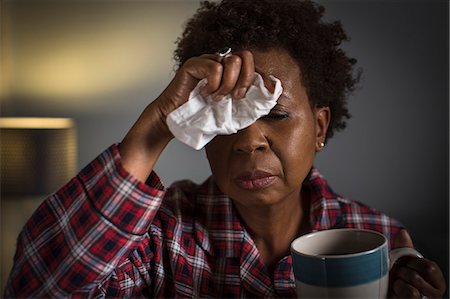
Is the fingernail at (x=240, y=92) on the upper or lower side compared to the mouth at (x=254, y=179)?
upper

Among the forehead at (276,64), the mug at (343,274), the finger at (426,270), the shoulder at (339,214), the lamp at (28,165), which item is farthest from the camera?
the lamp at (28,165)

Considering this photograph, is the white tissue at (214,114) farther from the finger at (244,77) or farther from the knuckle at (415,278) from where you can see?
the knuckle at (415,278)

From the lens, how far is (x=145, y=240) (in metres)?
0.59

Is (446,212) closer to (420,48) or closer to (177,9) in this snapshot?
(420,48)

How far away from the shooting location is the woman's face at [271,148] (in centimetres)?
53

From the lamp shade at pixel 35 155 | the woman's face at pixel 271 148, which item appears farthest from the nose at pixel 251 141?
the lamp shade at pixel 35 155

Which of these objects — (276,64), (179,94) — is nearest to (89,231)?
(179,94)

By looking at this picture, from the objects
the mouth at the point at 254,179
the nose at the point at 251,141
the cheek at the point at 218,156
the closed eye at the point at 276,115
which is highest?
the closed eye at the point at 276,115

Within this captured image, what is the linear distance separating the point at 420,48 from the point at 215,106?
55cm

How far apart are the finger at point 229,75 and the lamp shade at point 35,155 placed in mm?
563

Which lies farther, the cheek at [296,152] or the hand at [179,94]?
the cheek at [296,152]

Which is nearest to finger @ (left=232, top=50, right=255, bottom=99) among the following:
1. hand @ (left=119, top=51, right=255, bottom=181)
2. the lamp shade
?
hand @ (left=119, top=51, right=255, bottom=181)

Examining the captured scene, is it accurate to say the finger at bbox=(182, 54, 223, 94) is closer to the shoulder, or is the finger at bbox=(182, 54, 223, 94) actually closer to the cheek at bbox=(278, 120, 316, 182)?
the cheek at bbox=(278, 120, 316, 182)

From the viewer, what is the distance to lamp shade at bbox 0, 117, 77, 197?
0.96 m
